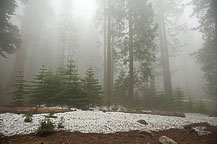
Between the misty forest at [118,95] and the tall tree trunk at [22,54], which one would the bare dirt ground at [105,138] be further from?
the tall tree trunk at [22,54]

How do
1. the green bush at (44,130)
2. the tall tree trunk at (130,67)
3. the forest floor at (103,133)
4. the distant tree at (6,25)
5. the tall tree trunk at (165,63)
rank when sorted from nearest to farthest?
1. the forest floor at (103,133)
2. the green bush at (44,130)
3. the distant tree at (6,25)
4. the tall tree trunk at (130,67)
5. the tall tree trunk at (165,63)

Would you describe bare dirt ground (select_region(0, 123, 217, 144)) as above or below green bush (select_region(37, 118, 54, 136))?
below

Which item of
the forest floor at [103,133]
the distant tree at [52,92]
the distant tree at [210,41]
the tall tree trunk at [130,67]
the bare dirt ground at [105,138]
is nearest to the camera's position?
the bare dirt ground at [105,138]

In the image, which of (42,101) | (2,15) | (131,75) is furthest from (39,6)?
Result: (131,75)

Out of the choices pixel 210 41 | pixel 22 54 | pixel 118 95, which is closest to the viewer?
pixel 210 41

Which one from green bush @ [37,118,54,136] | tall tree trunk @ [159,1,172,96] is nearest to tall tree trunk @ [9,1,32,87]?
green bush @ [37,118,54,136]

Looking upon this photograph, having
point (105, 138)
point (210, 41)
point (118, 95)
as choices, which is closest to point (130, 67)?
point (118, 95)

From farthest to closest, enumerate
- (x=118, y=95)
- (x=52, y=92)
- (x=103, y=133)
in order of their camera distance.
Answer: (x=118, y=95) → (x=52, y=92) → (x=103, y=133)

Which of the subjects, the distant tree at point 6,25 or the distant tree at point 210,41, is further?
the distant tree at point 210,41

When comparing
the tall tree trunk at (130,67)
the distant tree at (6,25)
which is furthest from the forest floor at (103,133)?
the distant tree at (6,25)

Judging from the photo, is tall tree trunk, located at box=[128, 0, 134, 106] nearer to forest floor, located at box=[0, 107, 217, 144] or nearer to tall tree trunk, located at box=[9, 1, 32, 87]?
forest floor, located at box=[0, 107, 217, 144]

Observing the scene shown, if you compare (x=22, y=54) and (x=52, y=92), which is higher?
(x=22, y=54)

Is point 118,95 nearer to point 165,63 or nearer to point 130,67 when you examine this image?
point 130,67

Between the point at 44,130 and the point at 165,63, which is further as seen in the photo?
the point at 165,63
